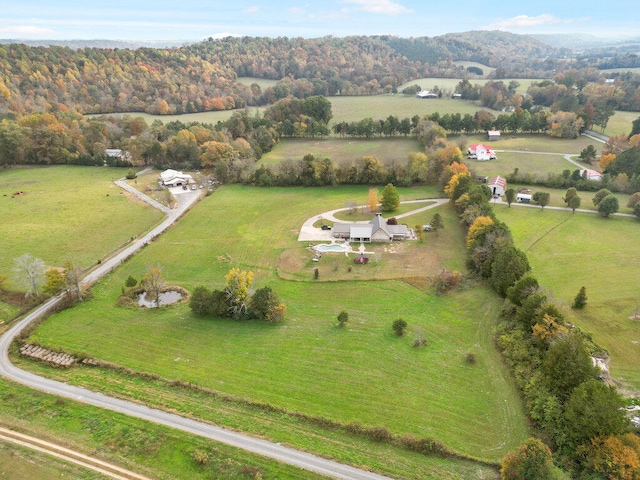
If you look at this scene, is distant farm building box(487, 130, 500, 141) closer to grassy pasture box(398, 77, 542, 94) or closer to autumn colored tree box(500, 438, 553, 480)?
grassy pasture box(398, 77, 542, 94)

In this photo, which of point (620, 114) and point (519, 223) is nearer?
point (519, 223)

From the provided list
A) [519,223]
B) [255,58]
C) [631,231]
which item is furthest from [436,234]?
[255,58]

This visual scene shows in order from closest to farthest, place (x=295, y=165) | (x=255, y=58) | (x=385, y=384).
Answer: (x=385, y=384) < (x=295, y=165) < (x=255, y=58)

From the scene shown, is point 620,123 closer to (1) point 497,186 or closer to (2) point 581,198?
(2) point 581,198

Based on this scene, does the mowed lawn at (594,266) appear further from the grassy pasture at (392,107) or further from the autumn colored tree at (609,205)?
the grassy pasture at (392,107)

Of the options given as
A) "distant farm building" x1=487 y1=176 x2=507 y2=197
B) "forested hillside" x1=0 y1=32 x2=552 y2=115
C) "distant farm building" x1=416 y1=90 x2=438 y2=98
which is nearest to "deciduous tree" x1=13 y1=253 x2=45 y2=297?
"distant farm building" x1=487 y1=176 x2=507 y2=197

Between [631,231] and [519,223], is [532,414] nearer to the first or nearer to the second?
[519,223]
